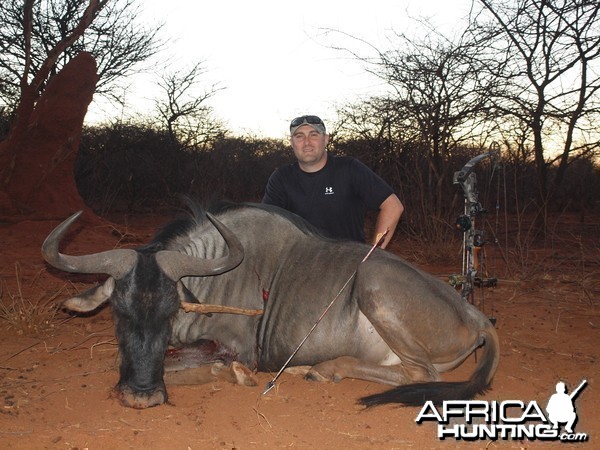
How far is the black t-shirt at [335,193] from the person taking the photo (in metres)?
5.15

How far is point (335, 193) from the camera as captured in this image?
5.17 metres

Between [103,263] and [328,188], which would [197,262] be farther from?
[328,188]

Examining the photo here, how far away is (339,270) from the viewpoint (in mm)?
4152

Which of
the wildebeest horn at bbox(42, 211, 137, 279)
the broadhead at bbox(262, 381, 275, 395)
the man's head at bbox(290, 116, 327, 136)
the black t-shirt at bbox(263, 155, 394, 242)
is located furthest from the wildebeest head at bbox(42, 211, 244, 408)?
the man's head at bbox(290, 116, 327, 136)

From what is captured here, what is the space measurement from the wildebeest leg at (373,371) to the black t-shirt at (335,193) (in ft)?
4.79

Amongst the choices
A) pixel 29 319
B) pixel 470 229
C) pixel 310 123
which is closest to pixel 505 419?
pixel 470 229

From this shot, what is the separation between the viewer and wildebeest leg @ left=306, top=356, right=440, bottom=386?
3827 mm

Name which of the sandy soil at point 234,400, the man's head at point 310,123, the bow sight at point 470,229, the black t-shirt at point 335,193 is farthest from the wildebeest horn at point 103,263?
the bow sight at point 470,229

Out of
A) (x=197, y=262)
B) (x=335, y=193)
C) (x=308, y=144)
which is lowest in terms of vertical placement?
(x=197, y=262)

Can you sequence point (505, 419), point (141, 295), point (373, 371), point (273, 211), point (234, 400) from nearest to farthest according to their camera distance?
1. point (505, 419)
2. point (141, 295)
3. point (234, 400)
4. point (373, 371)
5. point (273, 211)

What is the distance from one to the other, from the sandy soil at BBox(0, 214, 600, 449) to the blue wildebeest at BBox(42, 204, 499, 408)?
165mm

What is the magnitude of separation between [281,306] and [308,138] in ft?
5.16

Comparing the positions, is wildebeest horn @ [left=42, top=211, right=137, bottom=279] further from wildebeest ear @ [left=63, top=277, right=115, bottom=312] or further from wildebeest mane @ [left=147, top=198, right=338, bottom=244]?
wildebeest mane @ [left=147, top=198, right=338, bottom=244]

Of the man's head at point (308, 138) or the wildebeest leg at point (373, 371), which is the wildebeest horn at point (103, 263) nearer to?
the wildebeest leg at point (373, 371)
